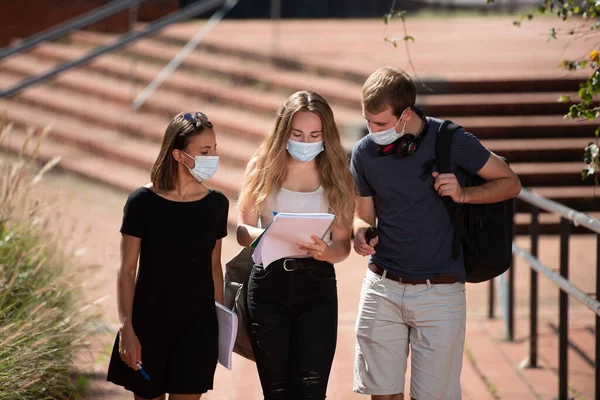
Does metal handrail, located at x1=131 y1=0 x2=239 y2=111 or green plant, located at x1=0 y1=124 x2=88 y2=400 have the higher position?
metal handrail, located at x1=131 y1=0 x2=239 y2=111

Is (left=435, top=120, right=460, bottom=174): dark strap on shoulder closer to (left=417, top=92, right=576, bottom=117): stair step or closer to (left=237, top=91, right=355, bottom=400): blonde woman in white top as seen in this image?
(left=237, top=91, right=355, bottom=400): blonde woman in white top

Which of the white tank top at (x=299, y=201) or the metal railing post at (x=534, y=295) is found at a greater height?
the white tank top at (x=299, y=201)

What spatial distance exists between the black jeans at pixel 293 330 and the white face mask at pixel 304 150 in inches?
17.6

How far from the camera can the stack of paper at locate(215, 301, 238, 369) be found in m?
4.07

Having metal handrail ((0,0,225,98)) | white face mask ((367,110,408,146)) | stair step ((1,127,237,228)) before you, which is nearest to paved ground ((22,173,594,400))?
stair step ((1,127,237,228))

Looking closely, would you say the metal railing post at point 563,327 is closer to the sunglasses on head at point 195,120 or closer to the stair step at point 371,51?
the sunglasses on head at point 195,120

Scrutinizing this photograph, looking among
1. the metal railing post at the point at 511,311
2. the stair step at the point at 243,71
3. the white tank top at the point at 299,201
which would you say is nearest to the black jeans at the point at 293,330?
the white tank top at the point at 299,201

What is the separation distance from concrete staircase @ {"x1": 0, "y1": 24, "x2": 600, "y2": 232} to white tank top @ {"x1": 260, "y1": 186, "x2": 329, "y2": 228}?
5679 mm

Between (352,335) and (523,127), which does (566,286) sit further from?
(523,127)

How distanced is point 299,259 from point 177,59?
32.4 feet

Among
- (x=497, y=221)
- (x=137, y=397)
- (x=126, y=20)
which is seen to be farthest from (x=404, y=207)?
(x=126, y=20)

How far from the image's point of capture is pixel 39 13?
16.2 metres

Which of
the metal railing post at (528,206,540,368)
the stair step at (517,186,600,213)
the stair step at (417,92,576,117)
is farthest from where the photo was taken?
the stair step at (417,92,576,117)

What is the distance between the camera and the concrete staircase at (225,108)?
1058 centimetres
